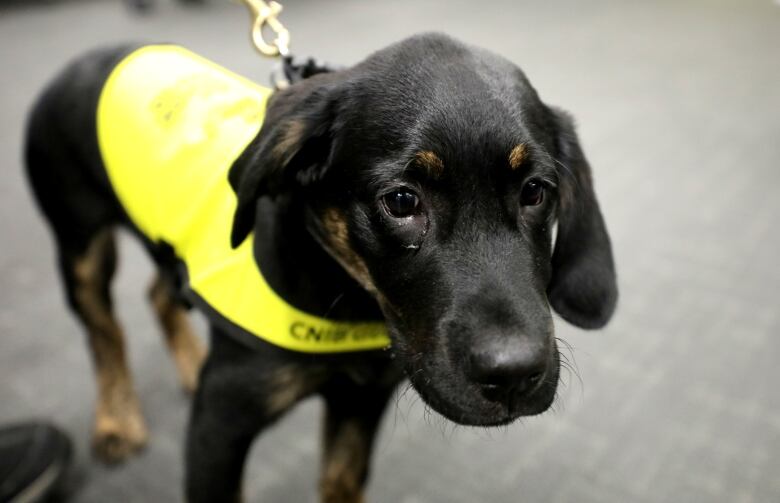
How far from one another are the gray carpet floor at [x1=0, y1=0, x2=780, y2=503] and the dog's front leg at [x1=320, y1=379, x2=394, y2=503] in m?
0.15

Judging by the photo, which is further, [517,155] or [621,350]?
[621,350]

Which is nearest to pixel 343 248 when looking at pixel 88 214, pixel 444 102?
pixel 444 102

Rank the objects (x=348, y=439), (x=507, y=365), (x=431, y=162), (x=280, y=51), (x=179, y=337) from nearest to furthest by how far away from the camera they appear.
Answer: (x=507, y=365), (x=431, y=162), (x=280, y=51), (x=348, y=439), (x=179, y=337)

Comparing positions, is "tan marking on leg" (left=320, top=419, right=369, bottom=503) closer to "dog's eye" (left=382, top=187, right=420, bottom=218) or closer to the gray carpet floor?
the gray carpet floor

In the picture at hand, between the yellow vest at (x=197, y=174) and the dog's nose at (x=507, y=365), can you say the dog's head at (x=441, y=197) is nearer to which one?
the dog's nose at (x=507, y=365)

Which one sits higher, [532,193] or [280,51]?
[280,51]

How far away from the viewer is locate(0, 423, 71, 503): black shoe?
2.57 metres

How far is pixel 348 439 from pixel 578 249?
1.04 metres

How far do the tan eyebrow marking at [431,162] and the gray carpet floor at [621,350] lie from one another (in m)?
0.79

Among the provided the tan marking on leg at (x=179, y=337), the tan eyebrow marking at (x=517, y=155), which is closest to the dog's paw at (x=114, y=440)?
the tan marking on leg at (x=179, y=337)

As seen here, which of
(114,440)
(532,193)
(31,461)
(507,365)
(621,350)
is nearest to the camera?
(507,365)

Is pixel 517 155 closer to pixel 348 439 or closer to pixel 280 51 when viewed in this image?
pixel 280 51

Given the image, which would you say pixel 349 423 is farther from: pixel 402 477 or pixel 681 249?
pixel 681 249

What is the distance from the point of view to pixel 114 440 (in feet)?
9.45
